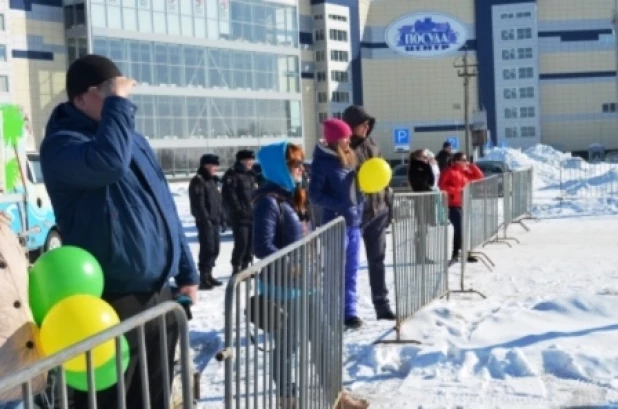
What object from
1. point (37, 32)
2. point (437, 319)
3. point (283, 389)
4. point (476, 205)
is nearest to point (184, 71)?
point (37, 32)

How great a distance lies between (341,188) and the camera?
7531 mm

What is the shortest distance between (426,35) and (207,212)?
64507mm

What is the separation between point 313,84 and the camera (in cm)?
6938

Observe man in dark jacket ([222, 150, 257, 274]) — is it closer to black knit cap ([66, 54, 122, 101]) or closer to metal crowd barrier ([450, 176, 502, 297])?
metal crowd barrier ([450, 176, 502, 297])

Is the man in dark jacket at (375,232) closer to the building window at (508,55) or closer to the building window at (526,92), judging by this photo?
the building window at (526,92)

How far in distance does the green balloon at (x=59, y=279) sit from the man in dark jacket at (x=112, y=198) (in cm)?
34

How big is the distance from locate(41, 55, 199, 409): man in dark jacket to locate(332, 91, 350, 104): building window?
6621 centimetres

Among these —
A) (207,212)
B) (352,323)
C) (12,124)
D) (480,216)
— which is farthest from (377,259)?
(12,124)

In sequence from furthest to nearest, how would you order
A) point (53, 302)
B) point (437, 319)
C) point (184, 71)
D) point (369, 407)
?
point (184, 71) → point (437, 319) → point (369, 407) → point (53, 302)

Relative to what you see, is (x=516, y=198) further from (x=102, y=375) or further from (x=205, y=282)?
(x=102, y=375)

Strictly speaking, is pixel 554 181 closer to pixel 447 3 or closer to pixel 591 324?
pixel 591 324

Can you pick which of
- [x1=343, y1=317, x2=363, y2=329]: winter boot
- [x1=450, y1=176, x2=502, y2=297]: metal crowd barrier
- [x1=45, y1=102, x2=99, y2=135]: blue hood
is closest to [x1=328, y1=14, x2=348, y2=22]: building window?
[x1=450, y1=176, x2=502, y2=297]: metal crowd barrier

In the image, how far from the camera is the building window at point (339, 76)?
69.4m

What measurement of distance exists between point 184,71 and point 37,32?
8.86m
